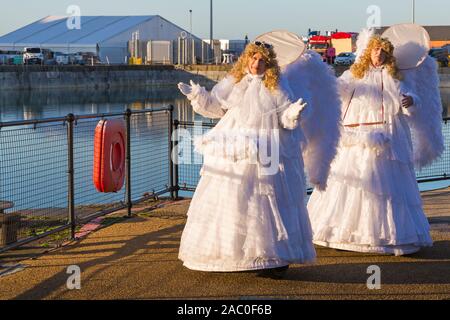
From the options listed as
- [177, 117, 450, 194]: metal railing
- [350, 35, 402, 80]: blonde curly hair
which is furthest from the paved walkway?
[177, 117, 450, 194]: metal railing

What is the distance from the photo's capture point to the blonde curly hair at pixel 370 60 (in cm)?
816

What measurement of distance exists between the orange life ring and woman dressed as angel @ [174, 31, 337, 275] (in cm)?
187

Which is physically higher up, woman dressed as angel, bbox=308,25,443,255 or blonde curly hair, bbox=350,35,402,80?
blonde curly hair, bbox=350,35,402,80

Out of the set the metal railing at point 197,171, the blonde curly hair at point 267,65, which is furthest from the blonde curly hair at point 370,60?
the metal railing at point 197,171

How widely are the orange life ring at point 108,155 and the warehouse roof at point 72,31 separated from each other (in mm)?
59056

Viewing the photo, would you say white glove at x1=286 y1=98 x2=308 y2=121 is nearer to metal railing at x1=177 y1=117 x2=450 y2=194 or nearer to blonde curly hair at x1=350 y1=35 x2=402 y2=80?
blonde curly hair at x1=350 y1=35 x2=402 y2=80

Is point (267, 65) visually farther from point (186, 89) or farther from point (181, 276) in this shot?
point (181, 276)

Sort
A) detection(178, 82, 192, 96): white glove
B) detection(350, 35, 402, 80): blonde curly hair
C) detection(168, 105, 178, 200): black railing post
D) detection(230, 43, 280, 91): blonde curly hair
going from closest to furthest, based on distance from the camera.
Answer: detection(230, 43, 280, 91): blonde curly hair, detection(178, 82, 192, 96): white glove, detection(350, 35, 402, 80): blonde curly hair, detection(168, 105, 178, 200): black railing post

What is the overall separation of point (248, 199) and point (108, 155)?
2.35 meters

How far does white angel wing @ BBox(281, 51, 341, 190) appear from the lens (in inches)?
293

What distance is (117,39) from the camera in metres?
67.3

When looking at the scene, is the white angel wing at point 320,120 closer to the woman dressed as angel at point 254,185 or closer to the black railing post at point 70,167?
the woman dressed as angel at point 254,185

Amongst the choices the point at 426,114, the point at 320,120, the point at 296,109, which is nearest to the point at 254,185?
the point at 296,109

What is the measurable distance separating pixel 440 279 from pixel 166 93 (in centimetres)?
4663
